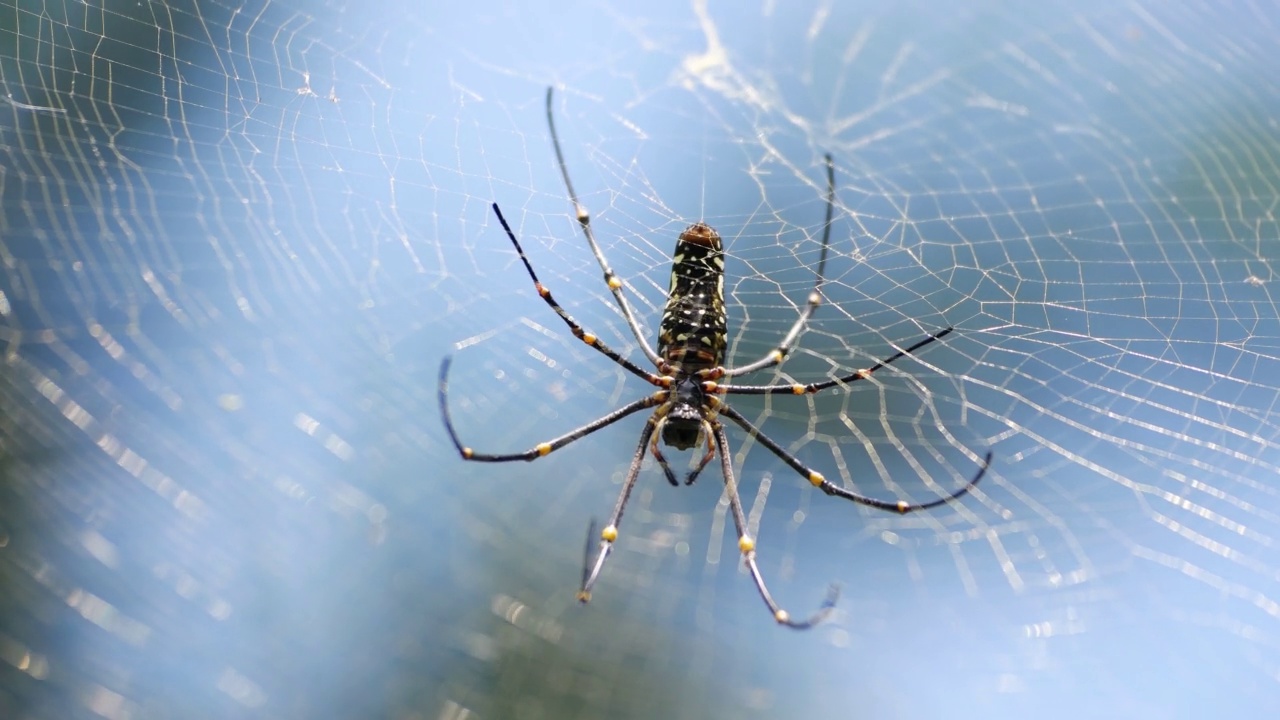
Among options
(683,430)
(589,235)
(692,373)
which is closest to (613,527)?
(683,430)

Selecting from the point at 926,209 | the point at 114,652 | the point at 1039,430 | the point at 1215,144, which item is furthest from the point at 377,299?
the point at 1215,144

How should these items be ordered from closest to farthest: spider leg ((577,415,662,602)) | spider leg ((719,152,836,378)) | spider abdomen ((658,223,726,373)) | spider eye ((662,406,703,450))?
1. spider abdomen ((658,223,726,373))
2. spider leg ((719,152,836,378))
3. spider leg ((577,415,662,602))
4. spider eye ((662,406,703,450))

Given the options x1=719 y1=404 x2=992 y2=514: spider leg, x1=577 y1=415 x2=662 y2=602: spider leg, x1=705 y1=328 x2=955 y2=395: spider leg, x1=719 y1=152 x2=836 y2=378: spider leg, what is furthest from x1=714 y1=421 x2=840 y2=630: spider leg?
x1=719 y1=152 x2=836 y2=378: spider leg

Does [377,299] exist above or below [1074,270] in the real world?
below

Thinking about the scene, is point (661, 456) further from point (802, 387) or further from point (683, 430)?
point (802, 387)

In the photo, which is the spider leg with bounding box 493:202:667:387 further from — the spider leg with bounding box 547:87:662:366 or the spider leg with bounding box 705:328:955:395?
the spider leg with bounding box 705:328:955:395

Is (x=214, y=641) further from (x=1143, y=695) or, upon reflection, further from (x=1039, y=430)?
(x=1039, y=430)

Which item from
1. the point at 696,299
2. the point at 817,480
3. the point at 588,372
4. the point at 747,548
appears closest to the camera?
the point at 696,299
